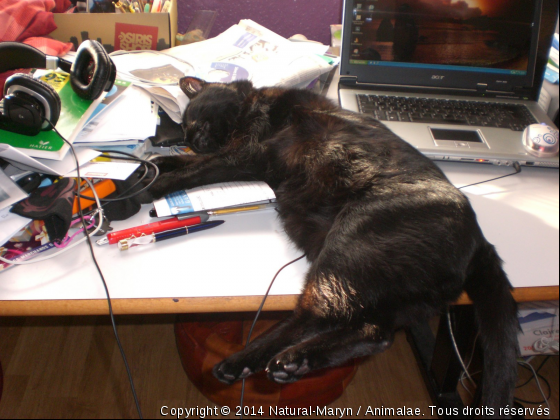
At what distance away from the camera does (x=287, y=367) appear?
661 millimetres

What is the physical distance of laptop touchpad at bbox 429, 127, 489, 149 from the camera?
1013 millimetres

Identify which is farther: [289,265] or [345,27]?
[345,27]

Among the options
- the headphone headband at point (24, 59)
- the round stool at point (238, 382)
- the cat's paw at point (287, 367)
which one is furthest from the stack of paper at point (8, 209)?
the round stool at point (238, 382)

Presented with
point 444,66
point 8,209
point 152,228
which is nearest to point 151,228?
point 152,228

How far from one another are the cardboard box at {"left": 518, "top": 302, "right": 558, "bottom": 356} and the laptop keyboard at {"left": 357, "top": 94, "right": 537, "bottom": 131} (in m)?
0.65

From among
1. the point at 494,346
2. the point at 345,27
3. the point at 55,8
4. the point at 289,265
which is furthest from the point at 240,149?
the point at 55,8

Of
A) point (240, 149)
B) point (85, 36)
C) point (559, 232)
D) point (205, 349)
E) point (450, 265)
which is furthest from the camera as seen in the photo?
point (85, 36)

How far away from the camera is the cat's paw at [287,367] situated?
0.66 meters

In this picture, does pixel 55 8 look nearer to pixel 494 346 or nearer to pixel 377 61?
pixel 377 61

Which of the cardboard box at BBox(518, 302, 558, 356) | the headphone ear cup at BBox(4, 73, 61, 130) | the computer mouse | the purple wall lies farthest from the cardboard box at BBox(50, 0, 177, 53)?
the cardboard box at BBox(518, 302, 558, 356)

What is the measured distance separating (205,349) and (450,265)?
2.50ft

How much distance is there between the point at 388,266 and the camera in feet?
2.32

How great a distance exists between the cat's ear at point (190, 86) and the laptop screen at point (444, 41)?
0.47 m

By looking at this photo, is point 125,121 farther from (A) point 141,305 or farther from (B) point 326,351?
(B) point 326,351
